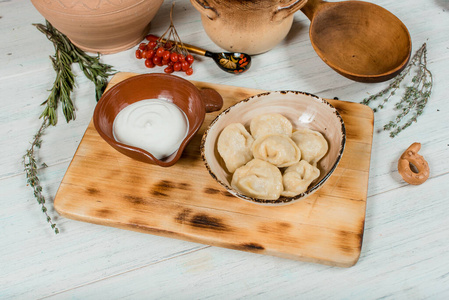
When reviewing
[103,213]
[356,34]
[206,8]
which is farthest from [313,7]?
[103,213]

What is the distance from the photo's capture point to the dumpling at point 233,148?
103 cm

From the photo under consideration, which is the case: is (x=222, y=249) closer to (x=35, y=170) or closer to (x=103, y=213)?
(x=103, y=213)

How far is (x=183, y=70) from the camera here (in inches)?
56.1

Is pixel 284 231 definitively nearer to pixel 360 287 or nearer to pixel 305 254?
pixel 305 254

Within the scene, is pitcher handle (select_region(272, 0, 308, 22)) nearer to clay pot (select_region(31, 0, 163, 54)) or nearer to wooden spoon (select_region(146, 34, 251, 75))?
wooden spoon (select_region(146, 34, 251, 75))

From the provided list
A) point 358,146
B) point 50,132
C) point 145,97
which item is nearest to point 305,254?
point 358,146

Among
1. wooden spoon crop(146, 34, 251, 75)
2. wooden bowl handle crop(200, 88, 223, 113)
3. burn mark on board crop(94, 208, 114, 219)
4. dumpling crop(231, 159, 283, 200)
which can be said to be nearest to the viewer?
dumpling crop(231, 159, 283, 200)

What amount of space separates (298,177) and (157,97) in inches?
19.3

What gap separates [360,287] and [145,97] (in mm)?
779

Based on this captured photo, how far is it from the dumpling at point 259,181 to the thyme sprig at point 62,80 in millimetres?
601

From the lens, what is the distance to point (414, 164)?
1.14m

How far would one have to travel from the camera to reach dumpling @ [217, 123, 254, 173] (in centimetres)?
103

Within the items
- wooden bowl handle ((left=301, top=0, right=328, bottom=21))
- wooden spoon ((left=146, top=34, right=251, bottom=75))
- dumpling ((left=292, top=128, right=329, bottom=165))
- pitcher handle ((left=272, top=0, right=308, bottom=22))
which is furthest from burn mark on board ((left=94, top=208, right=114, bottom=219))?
wooden bowl handle ((left=301, top=0, right=328, bottom=21))

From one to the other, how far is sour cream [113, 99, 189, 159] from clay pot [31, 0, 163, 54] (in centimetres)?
34
